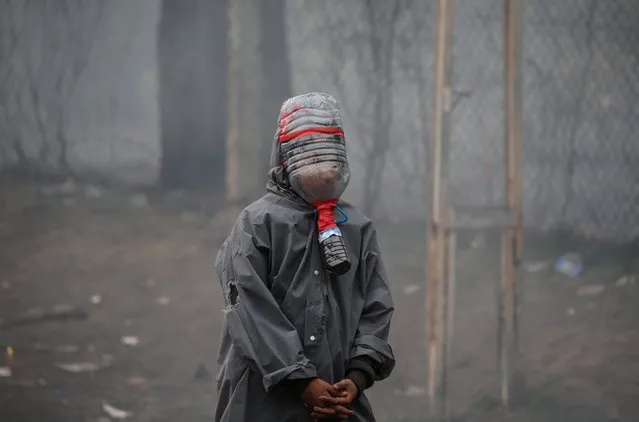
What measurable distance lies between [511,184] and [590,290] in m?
0.69

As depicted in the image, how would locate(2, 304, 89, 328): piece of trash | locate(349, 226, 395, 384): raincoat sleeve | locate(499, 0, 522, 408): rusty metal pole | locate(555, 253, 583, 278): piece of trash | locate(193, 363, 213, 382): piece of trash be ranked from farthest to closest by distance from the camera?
locate(555, 253, 583, 278): piece of trash < locate(499, 0, 522, 408): rusty metal pole < locate(193, 363, 213, 382): piece of trash < locate(2, 304, 89, 328): piece of trash < locate(349, 226, 395, 384): raincoat sleeve

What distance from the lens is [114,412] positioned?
4.53 metres

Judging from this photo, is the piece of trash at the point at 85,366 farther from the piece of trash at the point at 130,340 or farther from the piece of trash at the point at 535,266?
the piece of trash at the point at 535,266

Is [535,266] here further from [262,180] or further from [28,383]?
[28,383]

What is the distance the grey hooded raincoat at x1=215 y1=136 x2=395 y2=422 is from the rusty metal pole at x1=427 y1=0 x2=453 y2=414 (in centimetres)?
190

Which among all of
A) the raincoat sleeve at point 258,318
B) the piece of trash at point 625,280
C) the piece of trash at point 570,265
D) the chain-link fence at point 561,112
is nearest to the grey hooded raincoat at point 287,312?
the raincoat sleeve at point 258,318

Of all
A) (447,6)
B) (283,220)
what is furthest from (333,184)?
(447,6)

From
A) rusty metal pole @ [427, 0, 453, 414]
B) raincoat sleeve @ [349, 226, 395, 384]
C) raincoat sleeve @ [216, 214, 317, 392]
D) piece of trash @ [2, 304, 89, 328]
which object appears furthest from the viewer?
rusty metal pole @ [427, 0, 453, 414]

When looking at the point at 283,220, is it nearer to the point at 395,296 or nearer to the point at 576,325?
the point at 395,296

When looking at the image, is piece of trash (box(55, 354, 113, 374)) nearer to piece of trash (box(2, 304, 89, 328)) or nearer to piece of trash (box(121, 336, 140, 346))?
piece of trash (box(121, 336, 140, 346))

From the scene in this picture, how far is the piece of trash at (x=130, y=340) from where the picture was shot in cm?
453

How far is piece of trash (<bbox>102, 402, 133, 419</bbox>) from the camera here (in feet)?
14.8

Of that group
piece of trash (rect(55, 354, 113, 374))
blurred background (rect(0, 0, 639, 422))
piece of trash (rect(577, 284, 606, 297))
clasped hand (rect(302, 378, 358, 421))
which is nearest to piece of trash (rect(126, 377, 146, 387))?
blurred background (rect(0, 0, 639, 422))

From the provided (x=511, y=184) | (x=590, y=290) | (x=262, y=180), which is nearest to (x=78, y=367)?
(x=262, y=180)
